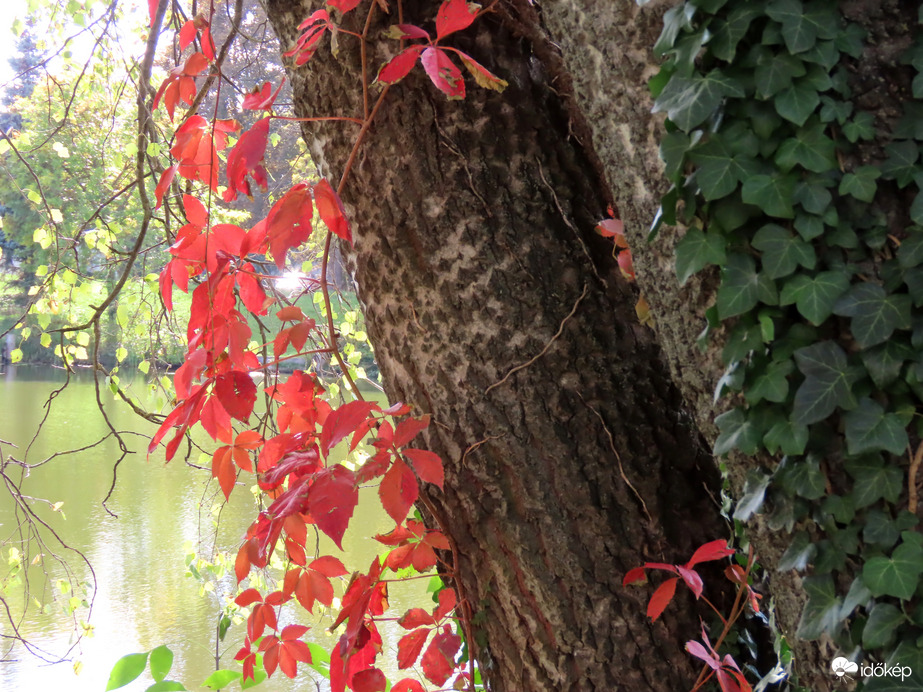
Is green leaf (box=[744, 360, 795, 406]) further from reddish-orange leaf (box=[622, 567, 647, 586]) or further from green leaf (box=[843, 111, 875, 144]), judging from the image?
reddish-orange leaf (box=[622, 567, 647, 586])

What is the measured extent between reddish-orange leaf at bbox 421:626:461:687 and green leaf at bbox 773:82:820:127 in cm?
94

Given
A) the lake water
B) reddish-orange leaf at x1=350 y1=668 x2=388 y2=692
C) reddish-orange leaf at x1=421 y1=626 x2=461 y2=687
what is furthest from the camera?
the lake water

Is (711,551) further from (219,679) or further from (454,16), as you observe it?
(219,679)

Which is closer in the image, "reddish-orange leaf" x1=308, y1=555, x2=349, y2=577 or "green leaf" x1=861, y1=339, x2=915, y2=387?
"green leaf" x1=861, y1=339, x2=915, y2=387

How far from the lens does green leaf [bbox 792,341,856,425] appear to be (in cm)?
62

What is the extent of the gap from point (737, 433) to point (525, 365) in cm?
32

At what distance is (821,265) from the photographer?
0.63 metres

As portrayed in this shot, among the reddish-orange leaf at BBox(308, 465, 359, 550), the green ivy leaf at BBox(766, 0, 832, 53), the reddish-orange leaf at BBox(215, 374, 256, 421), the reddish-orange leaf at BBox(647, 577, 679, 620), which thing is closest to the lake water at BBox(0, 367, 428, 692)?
the reddish-orange leaf at BBox(215, 374, 256, 421)

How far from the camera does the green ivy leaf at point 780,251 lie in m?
0.62

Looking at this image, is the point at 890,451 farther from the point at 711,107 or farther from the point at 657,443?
the point at 657,443

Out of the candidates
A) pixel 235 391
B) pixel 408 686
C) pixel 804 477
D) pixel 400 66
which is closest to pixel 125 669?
pixel 408 686

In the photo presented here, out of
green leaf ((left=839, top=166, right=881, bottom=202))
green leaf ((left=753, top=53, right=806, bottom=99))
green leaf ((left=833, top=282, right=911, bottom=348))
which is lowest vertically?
green leaf ((left=833, top=282, right=911, bottom=348))

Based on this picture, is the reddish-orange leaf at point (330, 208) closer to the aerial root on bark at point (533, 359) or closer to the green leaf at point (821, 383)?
the aerial root on bark at point (533, 359)

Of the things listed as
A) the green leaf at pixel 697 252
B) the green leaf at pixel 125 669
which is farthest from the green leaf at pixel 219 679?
the green leaf at pixel 697 252
